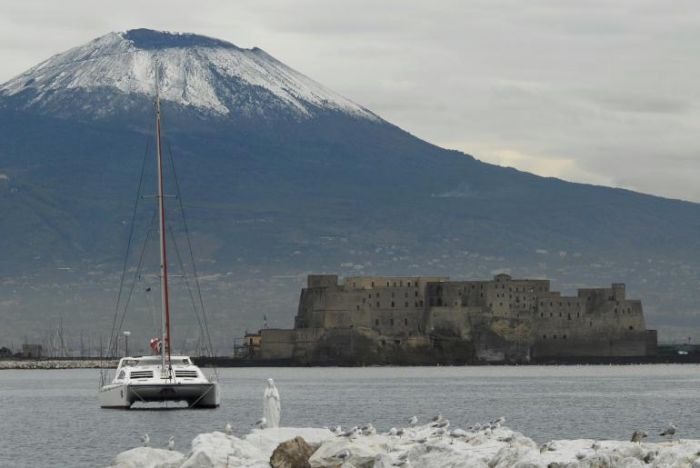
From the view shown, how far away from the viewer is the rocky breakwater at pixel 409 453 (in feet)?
99.1

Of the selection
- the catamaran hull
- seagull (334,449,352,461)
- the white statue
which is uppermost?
the catamaran hull

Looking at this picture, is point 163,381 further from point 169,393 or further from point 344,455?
point 344,455

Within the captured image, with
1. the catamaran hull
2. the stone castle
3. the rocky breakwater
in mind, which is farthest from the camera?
the stone castle

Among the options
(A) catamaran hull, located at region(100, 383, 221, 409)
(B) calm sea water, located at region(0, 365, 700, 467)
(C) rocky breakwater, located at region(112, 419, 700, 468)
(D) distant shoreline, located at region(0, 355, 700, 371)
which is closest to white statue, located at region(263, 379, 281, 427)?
(C) rocky breakwater, located at region(112, 419, 700, 468)

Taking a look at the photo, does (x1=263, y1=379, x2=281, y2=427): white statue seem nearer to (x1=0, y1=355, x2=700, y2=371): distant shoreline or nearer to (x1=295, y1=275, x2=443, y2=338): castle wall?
(x1=0, y1=355, x2=700, y2=371): distant shoreline

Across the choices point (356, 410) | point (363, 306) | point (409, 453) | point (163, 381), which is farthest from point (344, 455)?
point (363, 306)

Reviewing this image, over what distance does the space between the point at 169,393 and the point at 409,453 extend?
89.1 feet

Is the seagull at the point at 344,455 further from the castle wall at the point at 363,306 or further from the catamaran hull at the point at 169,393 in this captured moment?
the castle wall at the point at 363,306

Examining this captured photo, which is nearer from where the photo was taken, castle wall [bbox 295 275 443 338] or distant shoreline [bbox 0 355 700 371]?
distant shoreline [bbox 0 355 700 371]

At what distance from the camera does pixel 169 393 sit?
5816cm

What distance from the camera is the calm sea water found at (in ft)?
161

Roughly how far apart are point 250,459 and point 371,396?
46.4 m

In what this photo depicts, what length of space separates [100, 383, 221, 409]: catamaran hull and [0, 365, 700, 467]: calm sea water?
0.44 metres

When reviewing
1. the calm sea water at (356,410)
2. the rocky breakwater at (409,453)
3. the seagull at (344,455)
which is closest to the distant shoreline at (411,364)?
the calm sea water at (356,410)
